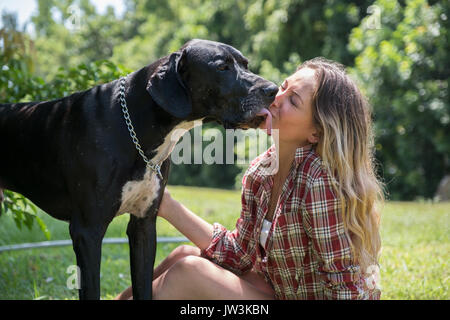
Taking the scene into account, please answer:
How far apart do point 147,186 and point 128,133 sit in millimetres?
299

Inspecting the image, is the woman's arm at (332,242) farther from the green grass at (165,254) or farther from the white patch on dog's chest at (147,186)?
the green grass at (165,254)

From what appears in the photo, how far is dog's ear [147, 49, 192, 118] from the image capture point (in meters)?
2.42

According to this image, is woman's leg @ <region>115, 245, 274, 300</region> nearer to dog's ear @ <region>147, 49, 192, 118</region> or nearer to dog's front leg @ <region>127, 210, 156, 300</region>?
dog's front leg @ <region>127, 210, 156, 300</region>

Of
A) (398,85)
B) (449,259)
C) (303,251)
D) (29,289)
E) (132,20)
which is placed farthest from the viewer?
(132,20)

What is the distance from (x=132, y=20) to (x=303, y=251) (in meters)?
30.9

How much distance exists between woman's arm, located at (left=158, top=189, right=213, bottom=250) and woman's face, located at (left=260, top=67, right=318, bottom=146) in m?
0.72

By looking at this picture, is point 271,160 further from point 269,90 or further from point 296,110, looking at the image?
point 269,90

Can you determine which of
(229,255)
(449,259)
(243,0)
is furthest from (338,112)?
(243,0)

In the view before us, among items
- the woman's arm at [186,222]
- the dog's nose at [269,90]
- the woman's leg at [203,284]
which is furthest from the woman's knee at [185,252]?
the dog's nose at [269,90]

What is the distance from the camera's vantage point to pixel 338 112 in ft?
8.23

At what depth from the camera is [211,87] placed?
251 centimetres

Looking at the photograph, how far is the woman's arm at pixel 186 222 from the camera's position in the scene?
2.92 metres

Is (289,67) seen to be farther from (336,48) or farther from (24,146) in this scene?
(24,146)

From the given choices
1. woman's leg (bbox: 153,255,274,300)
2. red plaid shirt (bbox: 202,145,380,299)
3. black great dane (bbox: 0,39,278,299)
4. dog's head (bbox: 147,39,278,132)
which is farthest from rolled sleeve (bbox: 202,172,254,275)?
dog's head (bbox: 147,39,278,132)
